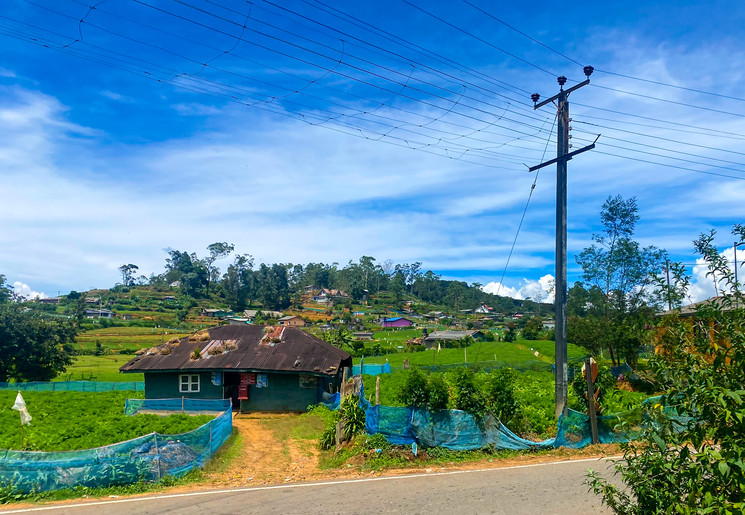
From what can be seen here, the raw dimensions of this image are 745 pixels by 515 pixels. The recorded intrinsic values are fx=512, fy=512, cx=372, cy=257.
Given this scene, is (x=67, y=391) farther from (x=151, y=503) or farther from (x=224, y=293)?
(x=224, y=293)

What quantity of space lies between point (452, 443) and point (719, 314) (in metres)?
12.5

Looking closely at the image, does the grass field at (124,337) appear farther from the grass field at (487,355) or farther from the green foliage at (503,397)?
the green foliage at (503,397)

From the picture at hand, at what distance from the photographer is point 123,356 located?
240 ft

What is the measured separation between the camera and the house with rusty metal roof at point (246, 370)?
27672 millimetres

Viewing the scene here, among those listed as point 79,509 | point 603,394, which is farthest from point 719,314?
point 603,394

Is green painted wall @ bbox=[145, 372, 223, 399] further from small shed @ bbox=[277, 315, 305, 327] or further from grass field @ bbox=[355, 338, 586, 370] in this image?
small shed @ bbox=[277, 315, 305, 327]

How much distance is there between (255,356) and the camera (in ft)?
93.7

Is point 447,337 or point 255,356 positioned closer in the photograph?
point 255,356

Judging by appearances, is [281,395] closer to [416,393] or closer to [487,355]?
[416,393]

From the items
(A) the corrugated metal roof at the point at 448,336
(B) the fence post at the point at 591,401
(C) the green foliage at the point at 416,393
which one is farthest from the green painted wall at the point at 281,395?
(A) the corrugated metal roof at the point at 448,336

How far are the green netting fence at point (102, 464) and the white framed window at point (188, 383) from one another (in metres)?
14.0

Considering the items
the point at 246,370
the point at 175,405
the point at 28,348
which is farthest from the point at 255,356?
the point at 28,348

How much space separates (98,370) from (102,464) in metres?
53.5

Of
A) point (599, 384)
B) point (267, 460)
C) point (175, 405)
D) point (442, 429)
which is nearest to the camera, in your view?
point (442, 429)
